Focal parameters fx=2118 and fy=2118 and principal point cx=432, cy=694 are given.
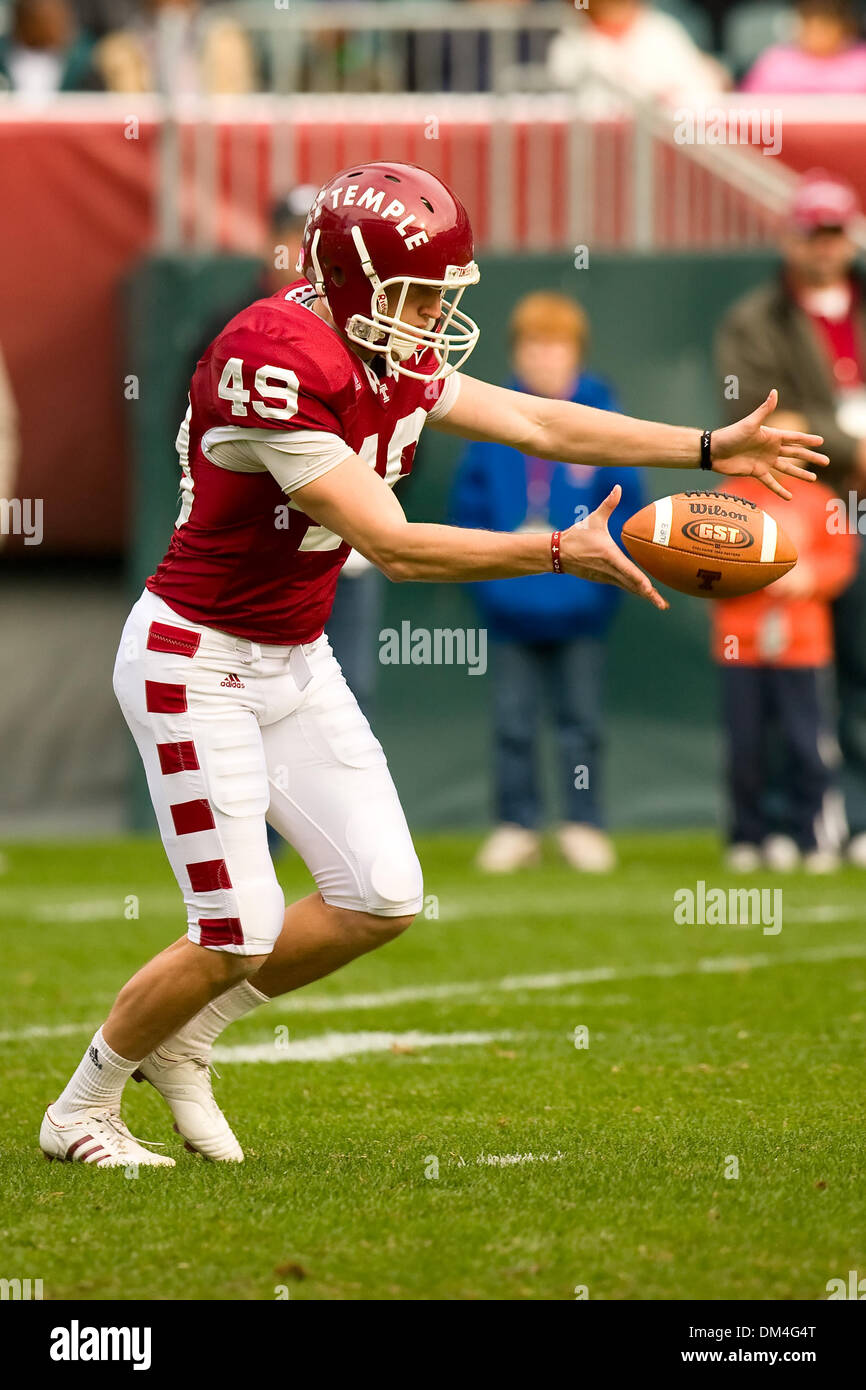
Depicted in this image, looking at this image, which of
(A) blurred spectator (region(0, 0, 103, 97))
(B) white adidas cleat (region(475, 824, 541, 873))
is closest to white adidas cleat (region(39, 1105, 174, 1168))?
Result: (B) white adidas cleat (region(475, 824, 541, 873))

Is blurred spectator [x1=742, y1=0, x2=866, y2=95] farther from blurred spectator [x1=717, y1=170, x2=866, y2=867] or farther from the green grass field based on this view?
the green grass field

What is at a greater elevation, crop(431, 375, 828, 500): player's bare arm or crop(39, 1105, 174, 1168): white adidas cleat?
crop(431, 375, 828, 500): player's bare arm

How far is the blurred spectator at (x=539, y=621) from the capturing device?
854 cm

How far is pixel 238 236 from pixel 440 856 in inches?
124

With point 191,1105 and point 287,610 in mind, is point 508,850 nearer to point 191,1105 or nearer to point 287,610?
point 191,1105

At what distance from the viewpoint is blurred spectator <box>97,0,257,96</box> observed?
982 cm

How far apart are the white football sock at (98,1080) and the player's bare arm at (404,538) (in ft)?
3.74

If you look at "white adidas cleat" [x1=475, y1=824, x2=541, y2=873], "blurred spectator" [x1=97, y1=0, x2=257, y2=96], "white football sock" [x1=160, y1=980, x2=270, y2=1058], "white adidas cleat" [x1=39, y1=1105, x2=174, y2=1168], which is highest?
"blurred spectator" [x1=97, y1=0, x2=257, y2=96]

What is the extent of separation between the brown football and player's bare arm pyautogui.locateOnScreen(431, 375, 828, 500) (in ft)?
0.40

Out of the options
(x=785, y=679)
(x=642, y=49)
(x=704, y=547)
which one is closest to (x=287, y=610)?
(x=704, y=547)

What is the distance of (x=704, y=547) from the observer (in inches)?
165

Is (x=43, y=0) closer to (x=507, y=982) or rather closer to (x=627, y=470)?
(x=627, y=470)
